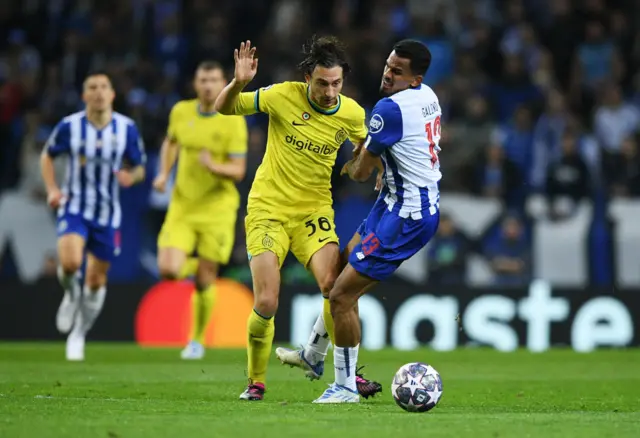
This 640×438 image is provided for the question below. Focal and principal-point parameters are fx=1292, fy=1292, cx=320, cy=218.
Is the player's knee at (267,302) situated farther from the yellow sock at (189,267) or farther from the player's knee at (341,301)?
the yellow sock at (189,267)

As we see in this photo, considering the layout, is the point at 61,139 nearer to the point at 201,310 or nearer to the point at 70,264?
the point at 70,264

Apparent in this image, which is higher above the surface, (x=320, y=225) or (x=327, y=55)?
(x=327, y=55)

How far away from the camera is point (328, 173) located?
31.5 ft

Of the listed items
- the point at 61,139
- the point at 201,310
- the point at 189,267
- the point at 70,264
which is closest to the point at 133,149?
the point at 61,139

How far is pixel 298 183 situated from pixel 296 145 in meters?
0.28

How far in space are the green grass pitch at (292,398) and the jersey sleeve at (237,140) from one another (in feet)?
7.11

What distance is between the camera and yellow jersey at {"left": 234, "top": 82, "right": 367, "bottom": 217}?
30.7ft

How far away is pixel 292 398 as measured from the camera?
9.38 m

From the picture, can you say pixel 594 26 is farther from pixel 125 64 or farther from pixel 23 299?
pixel 23 299

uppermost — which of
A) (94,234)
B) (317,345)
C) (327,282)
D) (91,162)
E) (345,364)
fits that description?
(91,162)

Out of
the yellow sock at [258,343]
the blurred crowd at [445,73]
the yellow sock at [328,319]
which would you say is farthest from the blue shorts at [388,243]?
the blurred crowd at [445,73]

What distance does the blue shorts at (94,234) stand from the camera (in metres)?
13.2

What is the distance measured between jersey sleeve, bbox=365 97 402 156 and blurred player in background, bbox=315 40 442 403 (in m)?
0.03

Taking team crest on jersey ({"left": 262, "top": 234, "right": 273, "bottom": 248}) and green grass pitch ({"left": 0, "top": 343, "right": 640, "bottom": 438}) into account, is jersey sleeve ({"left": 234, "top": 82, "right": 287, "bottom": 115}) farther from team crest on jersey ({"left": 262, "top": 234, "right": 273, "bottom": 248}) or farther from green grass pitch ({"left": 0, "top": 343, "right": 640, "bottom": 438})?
green grass pitch ({"left": 0, "top": 343, "right": 640, "bottom": 438})
